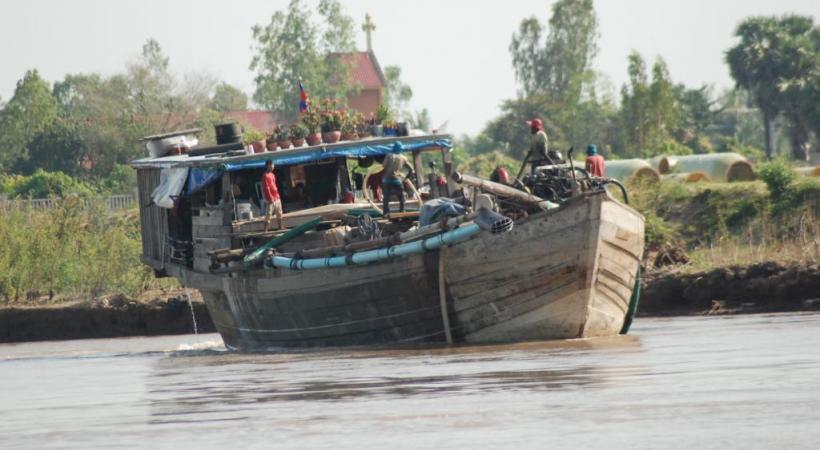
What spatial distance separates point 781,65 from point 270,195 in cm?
4775

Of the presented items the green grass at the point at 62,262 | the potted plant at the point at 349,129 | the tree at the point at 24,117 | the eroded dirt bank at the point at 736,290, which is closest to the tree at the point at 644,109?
the tree at the point at 24,117

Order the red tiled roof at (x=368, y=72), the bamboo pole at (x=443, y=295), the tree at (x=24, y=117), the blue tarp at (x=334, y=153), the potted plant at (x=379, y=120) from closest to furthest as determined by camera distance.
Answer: the bamboo pole at (x=443, y=295)
the blue tarp at (x=334, y=153)
the potted plant at (x=379, y=120)
the tree at (x=24, y=117)
the red tiled roof at (x=368, y=72)

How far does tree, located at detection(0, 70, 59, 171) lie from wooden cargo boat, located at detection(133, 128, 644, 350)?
53.1 m

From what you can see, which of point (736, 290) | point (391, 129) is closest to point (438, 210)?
point (391, 129)

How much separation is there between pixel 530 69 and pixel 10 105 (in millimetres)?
28872

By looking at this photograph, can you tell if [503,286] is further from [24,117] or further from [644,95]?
[24,117]

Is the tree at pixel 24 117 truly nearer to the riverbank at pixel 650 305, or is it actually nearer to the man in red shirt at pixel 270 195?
the riverbank at pixel 650 305

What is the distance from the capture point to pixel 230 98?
10650cm


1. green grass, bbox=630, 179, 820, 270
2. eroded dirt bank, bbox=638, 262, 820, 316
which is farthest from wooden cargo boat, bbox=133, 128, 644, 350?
green grass, bbox=630, 179, 820, 270

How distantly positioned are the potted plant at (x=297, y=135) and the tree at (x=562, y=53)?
61545 millimetres

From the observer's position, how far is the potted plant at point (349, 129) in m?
25.8

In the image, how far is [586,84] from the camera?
90750mm

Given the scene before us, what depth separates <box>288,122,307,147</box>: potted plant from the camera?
25.5 meters

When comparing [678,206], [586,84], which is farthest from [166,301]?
[586,84]
